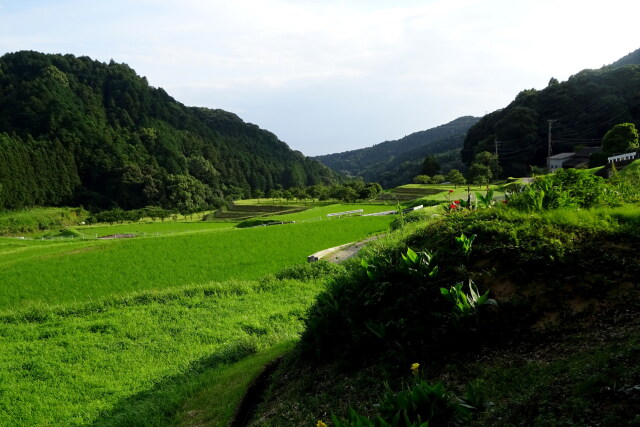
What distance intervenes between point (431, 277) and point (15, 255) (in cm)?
1801

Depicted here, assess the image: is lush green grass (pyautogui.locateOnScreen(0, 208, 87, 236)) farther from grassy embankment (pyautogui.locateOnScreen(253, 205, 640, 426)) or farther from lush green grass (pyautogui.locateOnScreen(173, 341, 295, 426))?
grassy embankment (pyautogui.locateOnScreen(253, 205, 640, 426))

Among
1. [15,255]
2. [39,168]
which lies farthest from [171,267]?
[39,168]

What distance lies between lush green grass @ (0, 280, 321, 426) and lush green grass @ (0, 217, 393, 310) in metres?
1.68

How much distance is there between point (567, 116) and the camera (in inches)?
2357

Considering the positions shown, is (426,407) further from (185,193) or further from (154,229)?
(185,193)

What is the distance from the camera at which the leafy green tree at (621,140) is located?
33.9 m

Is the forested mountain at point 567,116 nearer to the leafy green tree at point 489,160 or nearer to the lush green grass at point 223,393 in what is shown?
the leafy green tree at point 489,160

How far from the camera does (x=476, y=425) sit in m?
2.27

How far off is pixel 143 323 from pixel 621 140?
39.9 metres

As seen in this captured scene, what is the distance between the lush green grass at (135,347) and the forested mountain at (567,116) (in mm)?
55303

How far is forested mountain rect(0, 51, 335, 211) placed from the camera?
71312 millimetres

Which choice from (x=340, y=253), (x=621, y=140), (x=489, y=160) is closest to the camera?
(x=340, y=253)

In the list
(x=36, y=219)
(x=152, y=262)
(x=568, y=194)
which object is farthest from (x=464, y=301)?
(x=36, y=219)

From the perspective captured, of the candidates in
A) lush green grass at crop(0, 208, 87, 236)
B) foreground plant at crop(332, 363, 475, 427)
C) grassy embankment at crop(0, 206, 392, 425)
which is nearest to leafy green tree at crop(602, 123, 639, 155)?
grassy embankment at crop(0, 206, 392, 425)
